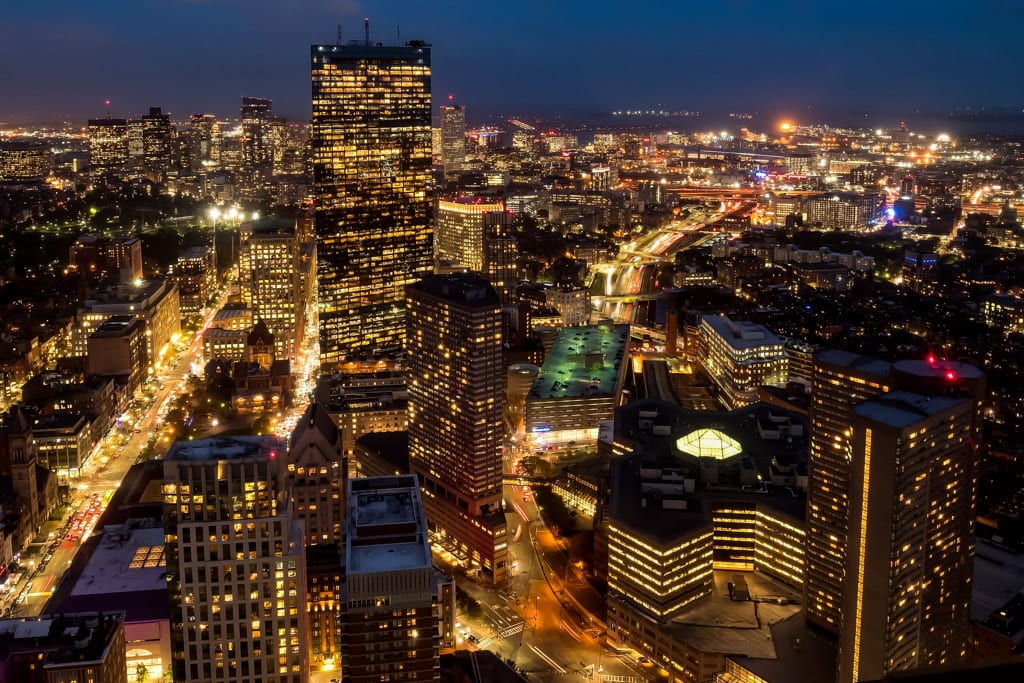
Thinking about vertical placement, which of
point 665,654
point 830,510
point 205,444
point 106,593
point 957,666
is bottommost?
point 665,654

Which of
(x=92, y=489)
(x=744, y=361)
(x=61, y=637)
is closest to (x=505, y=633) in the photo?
(x=61, y=637)

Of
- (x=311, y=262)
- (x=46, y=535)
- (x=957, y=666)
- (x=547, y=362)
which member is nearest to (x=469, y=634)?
(x=46, y=535)

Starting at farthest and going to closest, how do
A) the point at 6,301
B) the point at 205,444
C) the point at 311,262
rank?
the point at 311,262
the point at 6,301
the point at 205,444

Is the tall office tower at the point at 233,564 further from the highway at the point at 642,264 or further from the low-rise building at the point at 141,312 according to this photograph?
the highway at the point at 642,264

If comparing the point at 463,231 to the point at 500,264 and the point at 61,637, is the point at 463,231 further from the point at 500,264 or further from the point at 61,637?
the point at 61,637

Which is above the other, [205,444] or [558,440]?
[205,444]

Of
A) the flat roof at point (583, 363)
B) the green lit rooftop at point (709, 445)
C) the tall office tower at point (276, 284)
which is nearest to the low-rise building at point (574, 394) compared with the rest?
the flat roof at point (583, 363)

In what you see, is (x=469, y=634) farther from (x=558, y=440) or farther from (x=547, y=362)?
(x=547, y=362)
